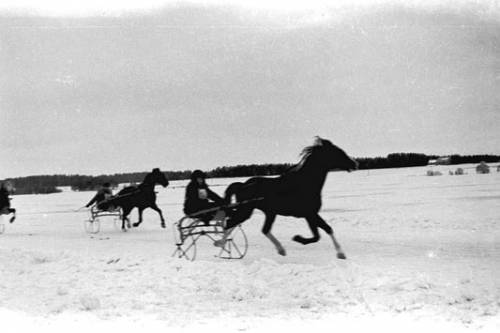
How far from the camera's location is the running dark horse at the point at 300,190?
961cm

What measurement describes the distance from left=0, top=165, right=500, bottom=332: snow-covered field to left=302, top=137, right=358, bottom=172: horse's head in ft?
5.60

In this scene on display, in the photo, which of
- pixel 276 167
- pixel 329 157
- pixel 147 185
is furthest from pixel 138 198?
pixel 329 157

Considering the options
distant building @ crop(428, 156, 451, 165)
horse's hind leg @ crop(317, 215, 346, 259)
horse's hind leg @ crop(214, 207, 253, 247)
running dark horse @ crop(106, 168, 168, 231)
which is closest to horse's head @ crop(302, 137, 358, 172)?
horse's hind leg @ crop(317, 215, 346, 259)

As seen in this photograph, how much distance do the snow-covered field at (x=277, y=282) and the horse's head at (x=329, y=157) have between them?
1708 mm

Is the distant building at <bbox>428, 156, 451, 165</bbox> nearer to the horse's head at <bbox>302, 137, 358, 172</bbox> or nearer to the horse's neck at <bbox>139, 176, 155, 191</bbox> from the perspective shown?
the horse's head at <bbox>302, 137, 358, 172</bbox>

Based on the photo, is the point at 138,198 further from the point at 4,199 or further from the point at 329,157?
the point at 329,157

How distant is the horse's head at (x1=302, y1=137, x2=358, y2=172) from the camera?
9.47 m

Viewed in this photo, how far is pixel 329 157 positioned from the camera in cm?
959

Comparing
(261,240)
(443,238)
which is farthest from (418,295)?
(261,240)

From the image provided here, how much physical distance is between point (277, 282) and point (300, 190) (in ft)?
5.50

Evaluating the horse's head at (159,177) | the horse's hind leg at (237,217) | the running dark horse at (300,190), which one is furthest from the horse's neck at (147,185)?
the running dark horse at (300,190)

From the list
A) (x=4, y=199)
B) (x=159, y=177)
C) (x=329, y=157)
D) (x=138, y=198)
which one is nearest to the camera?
(x=329, y=157)

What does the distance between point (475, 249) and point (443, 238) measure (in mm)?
1480

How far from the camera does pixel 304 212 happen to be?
9.79 meters
